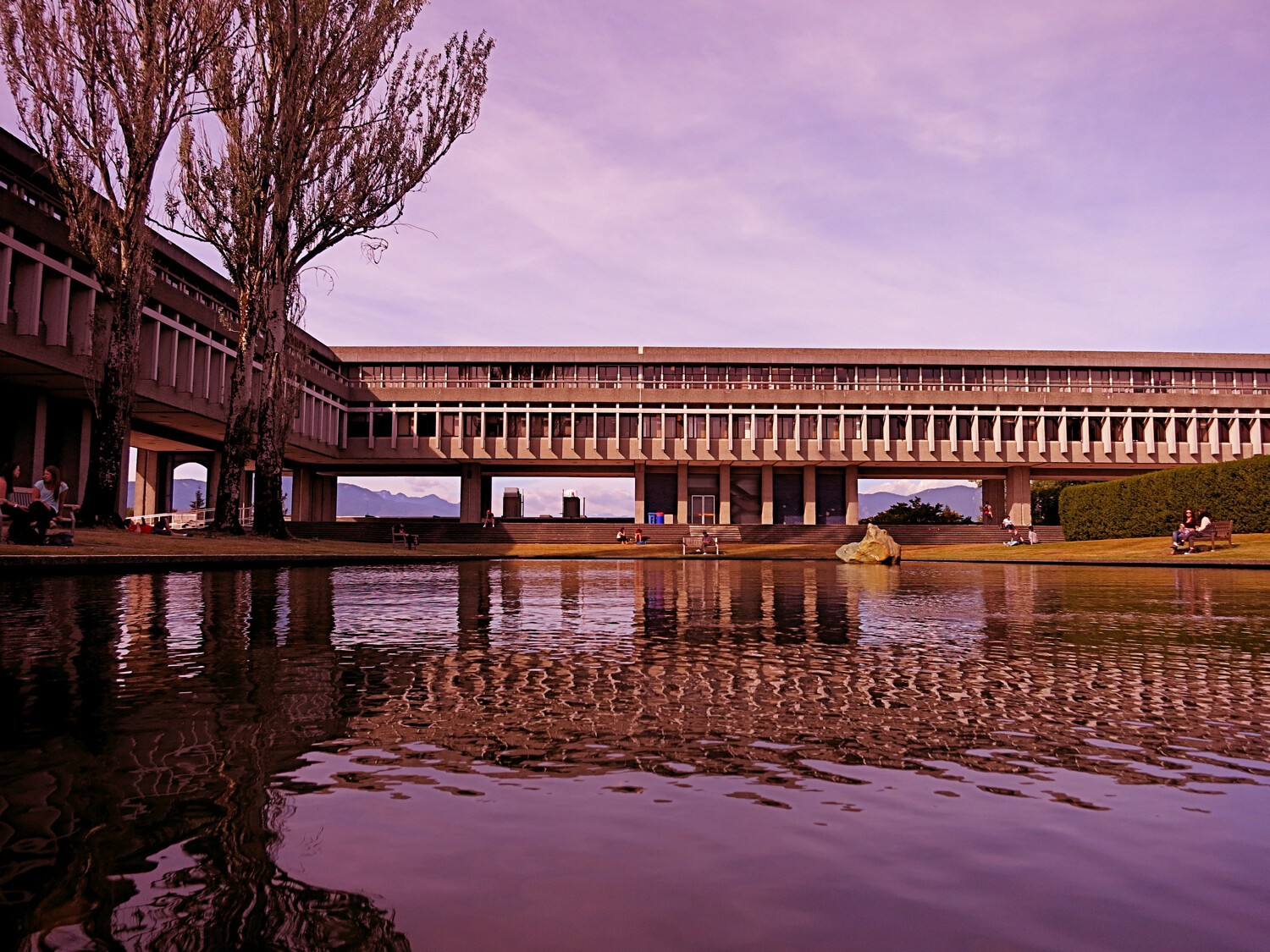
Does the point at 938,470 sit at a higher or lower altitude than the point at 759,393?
lower

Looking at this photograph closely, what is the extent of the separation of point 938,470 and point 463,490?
3270 centimetres

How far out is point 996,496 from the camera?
64.1 meters

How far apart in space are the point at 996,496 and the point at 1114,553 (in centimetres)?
3603

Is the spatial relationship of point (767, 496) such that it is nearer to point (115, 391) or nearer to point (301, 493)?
point (301, 493)

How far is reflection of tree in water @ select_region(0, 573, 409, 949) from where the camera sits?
1.52 m

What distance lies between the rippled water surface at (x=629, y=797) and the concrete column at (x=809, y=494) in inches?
2164

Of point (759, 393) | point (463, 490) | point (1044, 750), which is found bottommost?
point (1044, 750)

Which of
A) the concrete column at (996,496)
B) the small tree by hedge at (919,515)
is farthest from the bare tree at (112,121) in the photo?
the concrete column at (996,496)

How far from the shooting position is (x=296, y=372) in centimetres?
2750

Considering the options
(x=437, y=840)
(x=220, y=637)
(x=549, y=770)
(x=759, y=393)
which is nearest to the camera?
(x=437, y=840)

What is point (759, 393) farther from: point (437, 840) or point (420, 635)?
point (437, 840)

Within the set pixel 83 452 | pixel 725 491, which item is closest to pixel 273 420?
pixel 83 452

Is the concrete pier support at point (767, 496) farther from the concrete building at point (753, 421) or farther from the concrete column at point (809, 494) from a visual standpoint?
the concrete column at point (809, 494)

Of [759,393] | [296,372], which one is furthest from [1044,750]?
[759,393]
